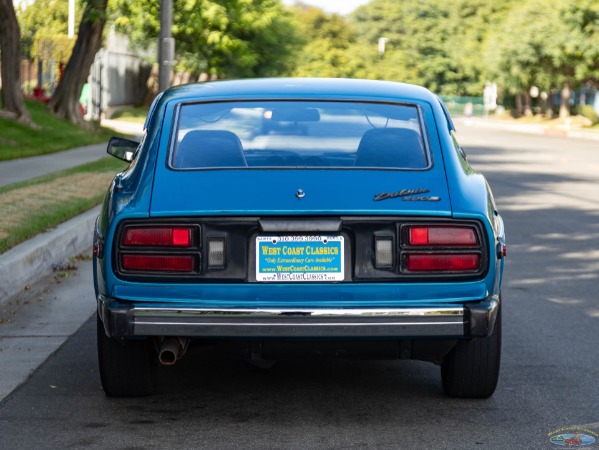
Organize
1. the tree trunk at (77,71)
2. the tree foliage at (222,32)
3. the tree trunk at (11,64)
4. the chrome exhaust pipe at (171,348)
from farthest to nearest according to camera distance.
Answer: the tree trunk at (77,71) < the tree foliage at (222,32) < the tree trunk at (11,64) < the chrome exhaust pipe at (171,348)

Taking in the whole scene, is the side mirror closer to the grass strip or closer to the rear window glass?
the rear window glass

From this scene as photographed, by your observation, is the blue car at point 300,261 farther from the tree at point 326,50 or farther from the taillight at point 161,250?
the tree at point 326,50

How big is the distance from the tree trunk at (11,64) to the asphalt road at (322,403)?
18.4 meters

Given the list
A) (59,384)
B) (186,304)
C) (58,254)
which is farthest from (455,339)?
(58,254)

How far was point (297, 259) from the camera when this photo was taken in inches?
202

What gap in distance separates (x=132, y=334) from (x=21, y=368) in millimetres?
1619

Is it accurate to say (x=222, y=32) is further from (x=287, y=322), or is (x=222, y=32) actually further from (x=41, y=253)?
(x=287, y=322)

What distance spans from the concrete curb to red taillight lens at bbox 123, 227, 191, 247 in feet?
11.5

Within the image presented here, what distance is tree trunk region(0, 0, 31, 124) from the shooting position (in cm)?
2578

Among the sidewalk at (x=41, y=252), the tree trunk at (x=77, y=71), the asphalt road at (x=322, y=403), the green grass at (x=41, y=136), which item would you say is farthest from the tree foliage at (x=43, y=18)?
the asphalt road at (x=322, y=403)

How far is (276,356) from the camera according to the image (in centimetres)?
538

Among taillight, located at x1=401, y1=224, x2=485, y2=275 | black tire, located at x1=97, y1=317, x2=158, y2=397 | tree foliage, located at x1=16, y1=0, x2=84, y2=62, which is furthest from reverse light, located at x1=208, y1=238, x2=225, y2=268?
tree foliage, located at x1=16, y1=0, x2=84, y2=62

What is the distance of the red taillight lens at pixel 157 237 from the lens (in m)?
5.18

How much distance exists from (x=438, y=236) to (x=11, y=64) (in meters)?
22.7
